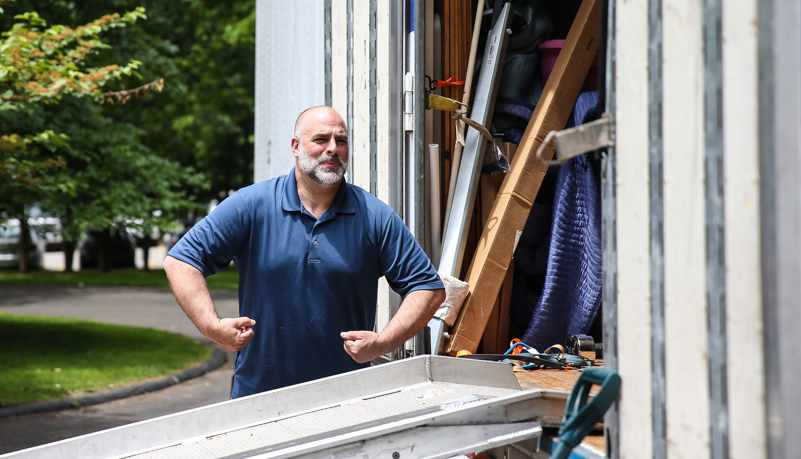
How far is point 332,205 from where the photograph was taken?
328cm

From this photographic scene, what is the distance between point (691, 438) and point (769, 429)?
0.71 feet

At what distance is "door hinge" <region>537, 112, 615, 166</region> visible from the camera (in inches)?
69.6

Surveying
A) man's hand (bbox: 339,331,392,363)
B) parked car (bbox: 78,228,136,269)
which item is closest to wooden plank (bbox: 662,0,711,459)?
man's hand (bbox: 339,331,392,363)

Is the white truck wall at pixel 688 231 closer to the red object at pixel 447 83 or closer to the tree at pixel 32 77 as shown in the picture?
the red object at pixel 447 83

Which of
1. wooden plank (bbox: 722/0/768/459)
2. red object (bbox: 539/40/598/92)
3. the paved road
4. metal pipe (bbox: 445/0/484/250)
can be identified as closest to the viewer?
wooden plank (bbox: 722/0/768/459)

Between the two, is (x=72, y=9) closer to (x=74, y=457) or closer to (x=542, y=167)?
(x=542, y=167)

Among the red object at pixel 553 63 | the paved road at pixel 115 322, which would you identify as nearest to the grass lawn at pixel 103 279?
the paved road at pixel 115 322

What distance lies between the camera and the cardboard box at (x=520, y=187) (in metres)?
3.89

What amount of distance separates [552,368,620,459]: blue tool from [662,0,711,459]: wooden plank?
0.16 metres

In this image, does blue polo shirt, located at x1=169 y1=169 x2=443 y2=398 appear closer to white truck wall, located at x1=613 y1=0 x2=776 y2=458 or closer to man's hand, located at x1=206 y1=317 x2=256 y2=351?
man's hand, located at x1=206 y1=317 x2=256 y2=351

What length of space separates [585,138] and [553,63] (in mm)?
2724

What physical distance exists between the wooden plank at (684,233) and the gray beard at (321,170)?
1796mm

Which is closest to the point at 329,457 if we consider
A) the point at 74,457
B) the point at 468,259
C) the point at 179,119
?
the point at 74,457

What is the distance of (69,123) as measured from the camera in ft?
30.6
